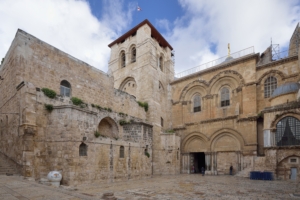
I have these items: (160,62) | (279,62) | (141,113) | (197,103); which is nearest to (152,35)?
(160,62)

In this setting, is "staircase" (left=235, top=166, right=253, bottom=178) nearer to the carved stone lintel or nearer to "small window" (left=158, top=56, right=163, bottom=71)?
"small window" (left=158, top=56, right=163, bottom=71)

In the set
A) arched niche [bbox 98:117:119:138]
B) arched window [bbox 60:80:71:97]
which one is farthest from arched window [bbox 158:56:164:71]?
arched window [bbox 60:80:71:97]

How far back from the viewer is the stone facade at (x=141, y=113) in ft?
37.5

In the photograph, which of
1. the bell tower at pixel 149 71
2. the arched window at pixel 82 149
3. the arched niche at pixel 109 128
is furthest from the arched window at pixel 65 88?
the bell tower at pixel 149 71

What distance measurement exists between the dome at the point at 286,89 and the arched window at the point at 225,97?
174 inches

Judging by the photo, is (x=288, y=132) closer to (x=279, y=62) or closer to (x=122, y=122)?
(x=279, y=62)

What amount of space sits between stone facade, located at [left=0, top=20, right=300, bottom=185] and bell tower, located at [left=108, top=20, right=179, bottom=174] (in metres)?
0.12

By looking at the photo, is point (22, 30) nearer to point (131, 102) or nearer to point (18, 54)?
point (18, 54)

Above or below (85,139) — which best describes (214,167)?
below

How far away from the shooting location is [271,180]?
1486cm

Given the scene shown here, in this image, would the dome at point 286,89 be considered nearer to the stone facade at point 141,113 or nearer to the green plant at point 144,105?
the stone facade at point 141,113

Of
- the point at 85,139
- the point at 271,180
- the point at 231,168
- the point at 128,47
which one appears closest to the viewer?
the point at 85,139

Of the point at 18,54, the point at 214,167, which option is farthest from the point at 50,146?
the point at 214,167

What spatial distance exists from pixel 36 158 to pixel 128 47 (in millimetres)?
18206
